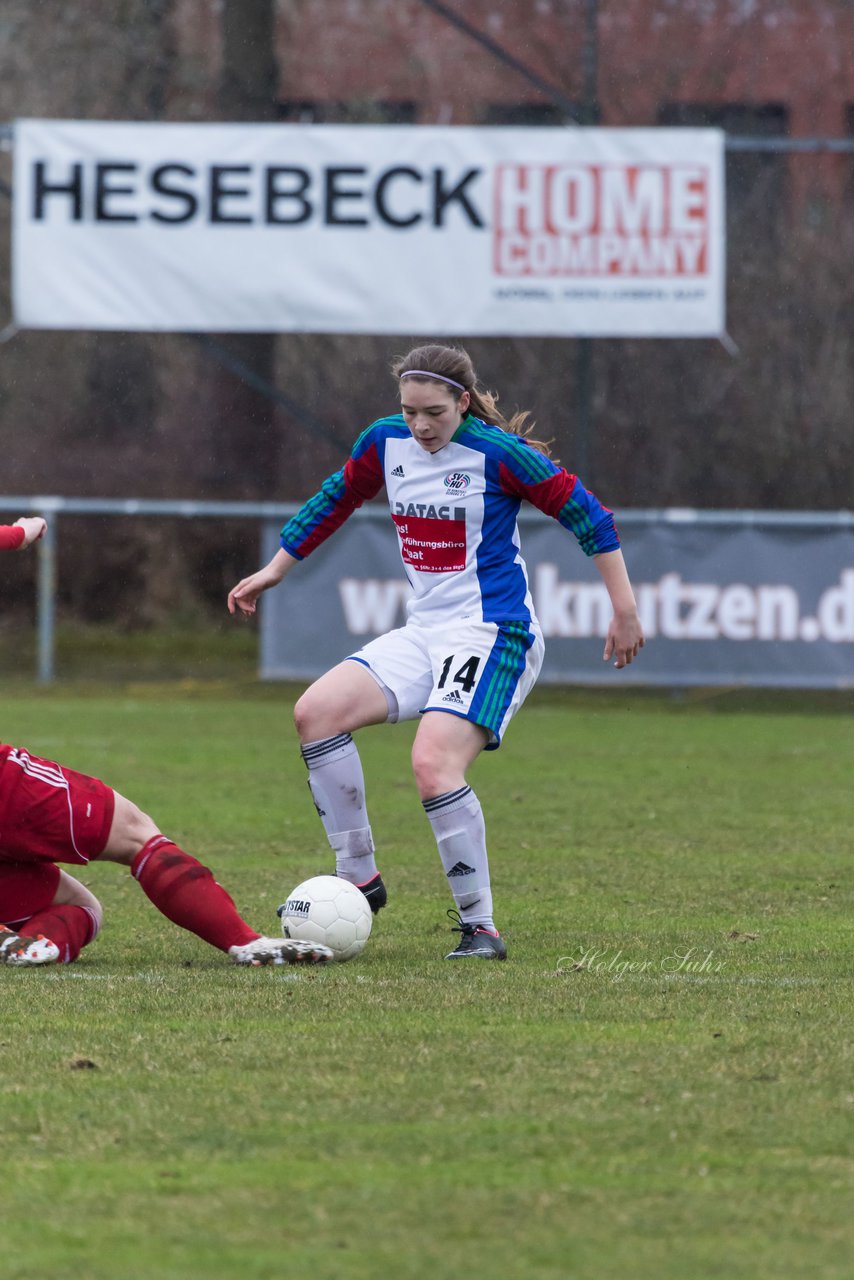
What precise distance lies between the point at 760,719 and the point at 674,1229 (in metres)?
12.4

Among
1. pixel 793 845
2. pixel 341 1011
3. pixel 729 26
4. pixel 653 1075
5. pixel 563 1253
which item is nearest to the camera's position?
pixel 563 1253

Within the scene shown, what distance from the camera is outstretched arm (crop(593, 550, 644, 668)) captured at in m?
5.81

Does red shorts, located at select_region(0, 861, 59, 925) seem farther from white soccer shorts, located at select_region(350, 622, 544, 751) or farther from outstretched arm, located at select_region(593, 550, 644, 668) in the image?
outstretched arm, located at select_region(593, 550, 644, 668)

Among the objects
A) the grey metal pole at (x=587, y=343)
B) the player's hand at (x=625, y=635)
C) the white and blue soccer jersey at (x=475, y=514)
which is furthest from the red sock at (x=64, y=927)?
the grey metal pole at (x=587, y=343)

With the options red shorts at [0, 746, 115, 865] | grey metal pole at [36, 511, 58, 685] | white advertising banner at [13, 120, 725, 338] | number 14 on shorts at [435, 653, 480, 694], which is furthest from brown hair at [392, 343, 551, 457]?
white advertising banner at [13, 120, 725, 338]

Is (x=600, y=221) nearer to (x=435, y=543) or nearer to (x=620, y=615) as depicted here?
(x=435, y=543)

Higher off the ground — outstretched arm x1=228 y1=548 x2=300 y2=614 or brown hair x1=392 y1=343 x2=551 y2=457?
brown hair x1=392 y1=343 x2=551 y2=457

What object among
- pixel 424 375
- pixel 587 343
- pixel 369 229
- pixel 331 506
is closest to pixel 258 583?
pixel 331 506

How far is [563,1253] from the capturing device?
9.91 ft

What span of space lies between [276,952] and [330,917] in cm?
19

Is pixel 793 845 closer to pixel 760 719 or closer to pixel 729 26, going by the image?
pixel 760 719

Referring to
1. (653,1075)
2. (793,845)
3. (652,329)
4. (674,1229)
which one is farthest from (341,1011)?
(652,329)

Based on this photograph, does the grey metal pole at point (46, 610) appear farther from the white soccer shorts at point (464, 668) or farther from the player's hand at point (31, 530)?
the player's hand at point (31, 530)

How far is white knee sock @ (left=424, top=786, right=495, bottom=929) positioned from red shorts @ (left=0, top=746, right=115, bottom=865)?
3.03ft
